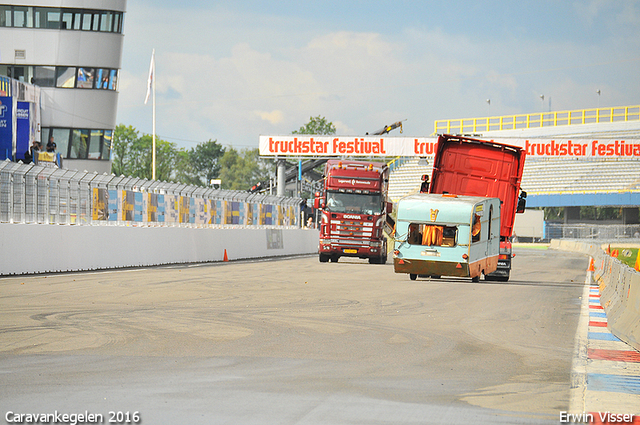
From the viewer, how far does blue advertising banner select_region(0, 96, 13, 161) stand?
37125mm

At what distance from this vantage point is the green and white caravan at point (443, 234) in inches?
829

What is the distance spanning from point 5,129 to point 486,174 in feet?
75.9

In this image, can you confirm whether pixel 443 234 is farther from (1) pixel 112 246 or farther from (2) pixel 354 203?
(2) pixel 354 203

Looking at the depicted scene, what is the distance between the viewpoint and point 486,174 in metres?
23.7

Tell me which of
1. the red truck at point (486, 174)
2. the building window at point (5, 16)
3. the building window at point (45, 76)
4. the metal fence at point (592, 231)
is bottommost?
the metal fence at point (592, 231)

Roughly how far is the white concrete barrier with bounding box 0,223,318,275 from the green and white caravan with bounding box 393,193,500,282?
27.8 ft

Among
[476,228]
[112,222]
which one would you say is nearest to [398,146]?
[112,222]

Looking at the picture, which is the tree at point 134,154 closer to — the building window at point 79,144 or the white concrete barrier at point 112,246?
the building window at point 79,144

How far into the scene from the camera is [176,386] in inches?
275

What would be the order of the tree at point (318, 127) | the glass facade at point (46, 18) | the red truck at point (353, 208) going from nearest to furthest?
the red truck at point (353, 208), the glass facade at point (46, 18), the tree at point (318, 127)

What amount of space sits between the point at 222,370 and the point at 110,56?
47.2 metres

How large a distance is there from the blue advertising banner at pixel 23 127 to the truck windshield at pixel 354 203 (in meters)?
16.5

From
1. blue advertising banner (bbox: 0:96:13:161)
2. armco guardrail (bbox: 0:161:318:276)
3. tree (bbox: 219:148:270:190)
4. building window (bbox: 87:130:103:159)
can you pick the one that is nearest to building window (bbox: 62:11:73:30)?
building window (bbox: 87:130:103:159)

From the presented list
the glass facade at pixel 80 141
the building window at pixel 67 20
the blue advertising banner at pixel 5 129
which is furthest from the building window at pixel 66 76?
the blue advertising banner at pixel 5 129
